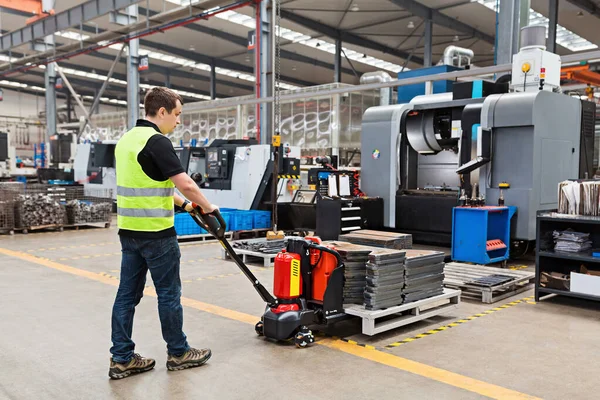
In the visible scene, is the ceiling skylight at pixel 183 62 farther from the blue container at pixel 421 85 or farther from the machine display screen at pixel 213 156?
the blue container at pixel 421 85

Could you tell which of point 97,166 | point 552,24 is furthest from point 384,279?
point 97,166

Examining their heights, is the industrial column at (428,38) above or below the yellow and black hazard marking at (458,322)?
above

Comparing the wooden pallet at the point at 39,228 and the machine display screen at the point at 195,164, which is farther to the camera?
the machine display screen at the point at 195,164

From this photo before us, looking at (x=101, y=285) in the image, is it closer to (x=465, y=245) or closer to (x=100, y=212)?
(x=465, y=245)

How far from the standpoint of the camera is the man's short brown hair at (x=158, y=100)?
3195mm

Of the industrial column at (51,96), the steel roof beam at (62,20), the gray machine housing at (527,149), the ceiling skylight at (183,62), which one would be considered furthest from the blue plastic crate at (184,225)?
the industrial column at (51,96)

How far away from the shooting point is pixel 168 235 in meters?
3.14

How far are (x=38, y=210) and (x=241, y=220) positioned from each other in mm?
3985

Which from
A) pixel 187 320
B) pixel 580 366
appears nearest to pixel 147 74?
pixel 187 320

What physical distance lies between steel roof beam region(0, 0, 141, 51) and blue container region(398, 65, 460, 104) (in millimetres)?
6450

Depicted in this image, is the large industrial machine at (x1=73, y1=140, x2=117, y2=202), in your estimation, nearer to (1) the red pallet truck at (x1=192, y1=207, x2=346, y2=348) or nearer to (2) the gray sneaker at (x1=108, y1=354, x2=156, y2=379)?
(1) the red pallet truck at (x1=192, y1=207, x2=346, y2=348)

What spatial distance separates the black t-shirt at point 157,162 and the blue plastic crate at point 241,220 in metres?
6.30

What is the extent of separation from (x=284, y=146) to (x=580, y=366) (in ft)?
23.7

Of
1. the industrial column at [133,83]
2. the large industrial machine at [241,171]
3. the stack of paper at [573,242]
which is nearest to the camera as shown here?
the stack of paper at [573,242]
